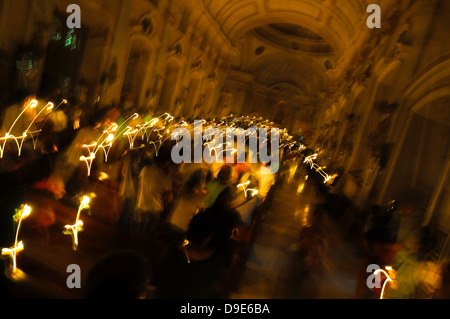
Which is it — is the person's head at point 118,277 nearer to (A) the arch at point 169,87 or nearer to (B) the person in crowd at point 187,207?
(B) the person in crowd at point 187,207

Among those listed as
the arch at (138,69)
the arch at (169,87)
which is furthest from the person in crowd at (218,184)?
the arch at (169,87)

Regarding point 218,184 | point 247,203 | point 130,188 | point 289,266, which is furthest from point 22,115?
point 289,266

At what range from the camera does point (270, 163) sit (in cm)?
1080

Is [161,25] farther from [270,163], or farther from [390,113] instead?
[390,113]

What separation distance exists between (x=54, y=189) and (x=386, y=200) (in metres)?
8.64

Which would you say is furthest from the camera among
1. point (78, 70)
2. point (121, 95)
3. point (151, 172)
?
point (121, 95)

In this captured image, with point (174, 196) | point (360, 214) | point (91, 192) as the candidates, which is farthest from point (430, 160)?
point (91, 192)

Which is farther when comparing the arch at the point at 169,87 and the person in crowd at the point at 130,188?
the arch at the point at 169,87

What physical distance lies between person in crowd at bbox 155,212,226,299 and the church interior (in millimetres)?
15

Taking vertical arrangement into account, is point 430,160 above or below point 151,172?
above

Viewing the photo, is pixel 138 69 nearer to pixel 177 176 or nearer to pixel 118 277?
pixel 177 176

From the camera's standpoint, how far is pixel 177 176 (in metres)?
5.43

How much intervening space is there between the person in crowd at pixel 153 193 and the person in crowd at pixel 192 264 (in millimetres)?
1213

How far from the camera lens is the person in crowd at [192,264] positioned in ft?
10.3
